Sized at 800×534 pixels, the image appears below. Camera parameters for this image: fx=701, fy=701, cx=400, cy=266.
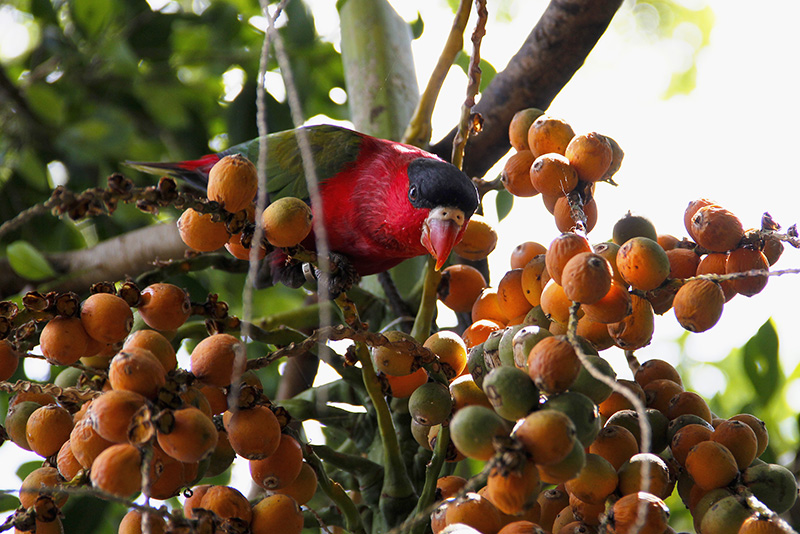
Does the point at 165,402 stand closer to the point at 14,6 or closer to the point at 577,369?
the point at 577,369

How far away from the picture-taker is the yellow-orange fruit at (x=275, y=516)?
627 millimetres

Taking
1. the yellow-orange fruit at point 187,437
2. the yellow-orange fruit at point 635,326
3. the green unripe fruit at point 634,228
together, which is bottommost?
the yellow-orange fruit at point 187,437

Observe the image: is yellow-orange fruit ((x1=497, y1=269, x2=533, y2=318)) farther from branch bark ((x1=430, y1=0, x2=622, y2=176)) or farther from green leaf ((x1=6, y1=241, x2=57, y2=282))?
green leaf ((x1=6, y1=241, x2=57, y2=282))

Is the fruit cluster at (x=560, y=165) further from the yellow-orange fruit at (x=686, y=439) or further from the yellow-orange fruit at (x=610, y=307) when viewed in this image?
the yellow-orange fruit at (x=686, y=439)

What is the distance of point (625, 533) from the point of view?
55 cm

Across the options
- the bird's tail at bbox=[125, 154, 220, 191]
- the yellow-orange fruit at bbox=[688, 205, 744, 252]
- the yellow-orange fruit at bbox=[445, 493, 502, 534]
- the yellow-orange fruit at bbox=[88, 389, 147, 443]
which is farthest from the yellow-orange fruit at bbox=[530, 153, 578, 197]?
the bird's tail at bbox=[125, 154, 220, 191]

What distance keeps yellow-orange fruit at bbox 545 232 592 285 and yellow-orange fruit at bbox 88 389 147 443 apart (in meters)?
0.36

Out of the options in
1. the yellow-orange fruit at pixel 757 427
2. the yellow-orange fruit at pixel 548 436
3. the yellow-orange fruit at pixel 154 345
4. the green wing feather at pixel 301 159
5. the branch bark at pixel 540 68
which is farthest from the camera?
the green wing feather at pixel 301 159

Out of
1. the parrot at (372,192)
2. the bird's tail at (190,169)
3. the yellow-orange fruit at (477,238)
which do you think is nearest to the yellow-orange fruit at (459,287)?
the yellow-orange fruit at (477,238)

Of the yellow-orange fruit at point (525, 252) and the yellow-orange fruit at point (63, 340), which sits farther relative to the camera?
the yellow-orange fruit at point (525, 252)

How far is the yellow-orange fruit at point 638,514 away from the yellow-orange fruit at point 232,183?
415mm

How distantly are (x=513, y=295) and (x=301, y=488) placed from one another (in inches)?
12.0

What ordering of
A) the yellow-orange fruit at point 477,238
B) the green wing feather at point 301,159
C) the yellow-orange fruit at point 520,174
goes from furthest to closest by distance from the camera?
the green wing feather at point 301,159, the yellow-orange fruit at point 477,238, the yellow-orange fruit at point 520,174

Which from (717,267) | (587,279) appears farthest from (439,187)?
(587,279)
